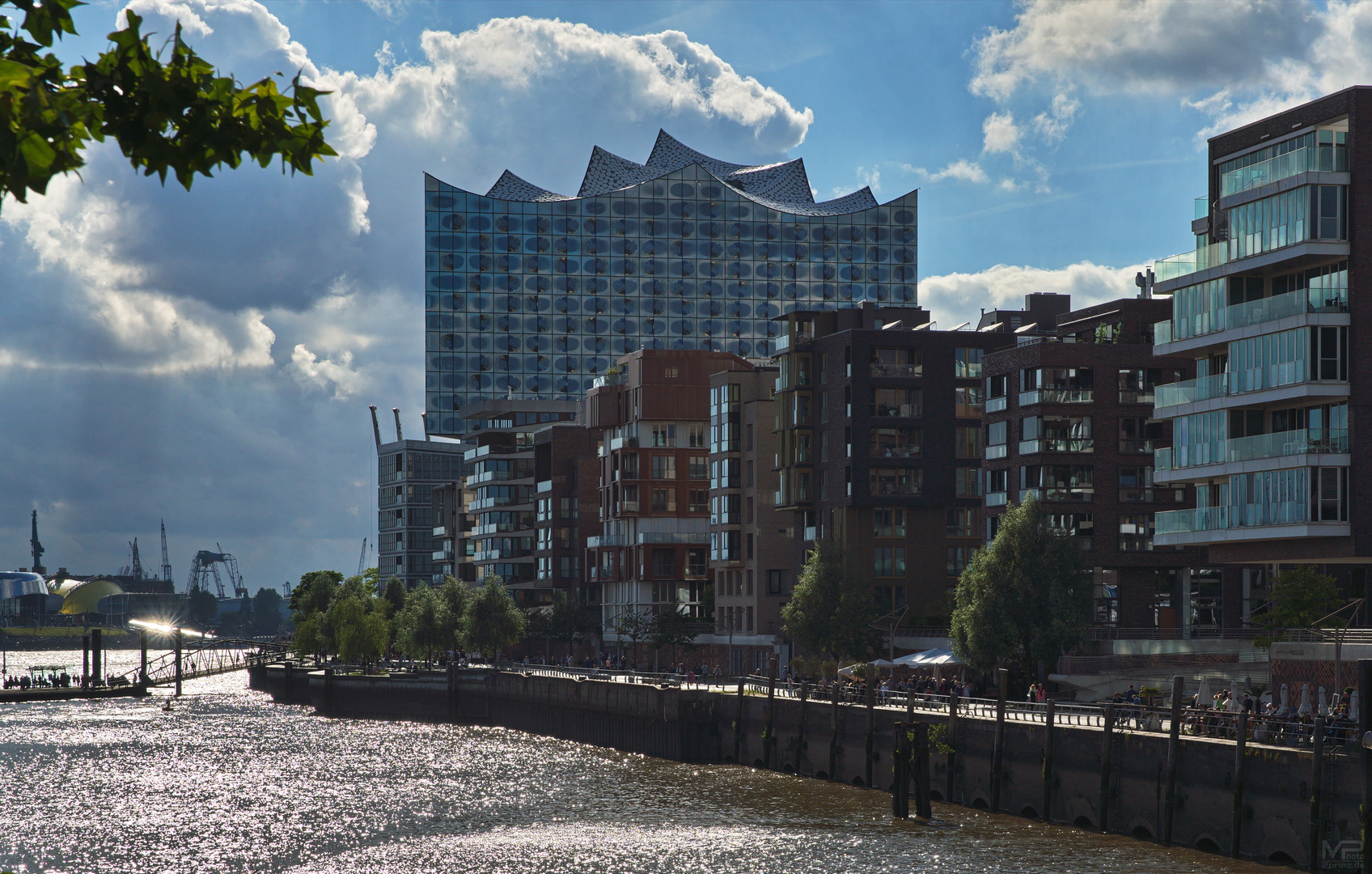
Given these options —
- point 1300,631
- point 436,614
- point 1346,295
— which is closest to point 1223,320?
point 1346,295

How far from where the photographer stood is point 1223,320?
7369 cm

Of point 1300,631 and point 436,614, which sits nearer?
point 1300,631

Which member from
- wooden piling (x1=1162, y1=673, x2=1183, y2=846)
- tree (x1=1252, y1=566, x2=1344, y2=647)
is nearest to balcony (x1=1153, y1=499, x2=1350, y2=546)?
tree (x1=1252, y1=566, x2=1344, y2=647)

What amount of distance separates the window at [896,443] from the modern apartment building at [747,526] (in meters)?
13.4

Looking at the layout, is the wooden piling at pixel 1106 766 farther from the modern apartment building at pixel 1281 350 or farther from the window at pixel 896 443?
the window at pixel 896 443

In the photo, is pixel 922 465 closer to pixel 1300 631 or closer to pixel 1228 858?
pixel 1300 631

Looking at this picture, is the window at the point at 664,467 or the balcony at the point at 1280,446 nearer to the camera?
the balcony at the point at 1280,446

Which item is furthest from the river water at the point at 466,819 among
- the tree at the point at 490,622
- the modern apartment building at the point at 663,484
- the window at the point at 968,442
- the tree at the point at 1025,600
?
the modern apartment building at the point at 663,484

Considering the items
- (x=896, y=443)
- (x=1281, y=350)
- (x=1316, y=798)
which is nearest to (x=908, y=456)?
(x=896, y=443)

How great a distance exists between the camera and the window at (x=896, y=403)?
118 meters

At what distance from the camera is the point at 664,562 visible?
149 m

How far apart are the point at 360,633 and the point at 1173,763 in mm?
117247

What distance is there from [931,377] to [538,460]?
6724 centimetres

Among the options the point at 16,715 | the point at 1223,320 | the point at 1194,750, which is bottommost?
the point at 16,715
